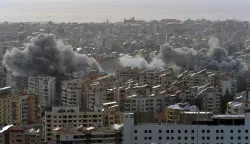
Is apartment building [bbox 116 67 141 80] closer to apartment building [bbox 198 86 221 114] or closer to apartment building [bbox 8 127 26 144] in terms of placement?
apartment building [bbox 198 86 221 114]

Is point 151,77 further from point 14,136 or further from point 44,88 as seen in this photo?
point 14,136

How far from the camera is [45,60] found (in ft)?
93.7

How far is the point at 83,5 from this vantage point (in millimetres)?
109562

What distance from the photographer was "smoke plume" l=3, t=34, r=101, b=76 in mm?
27734

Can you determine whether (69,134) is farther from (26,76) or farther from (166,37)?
(166,37)

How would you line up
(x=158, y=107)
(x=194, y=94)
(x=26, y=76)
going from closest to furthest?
(x=158, y=107) < (x=194, y=94) < (x=26, y=76)

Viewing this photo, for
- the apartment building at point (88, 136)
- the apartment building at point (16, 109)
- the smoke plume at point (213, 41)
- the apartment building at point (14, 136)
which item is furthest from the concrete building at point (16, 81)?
the smoke plume at point (213, 41)

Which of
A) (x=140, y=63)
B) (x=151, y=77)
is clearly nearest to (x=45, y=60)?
(x=140, y=63)

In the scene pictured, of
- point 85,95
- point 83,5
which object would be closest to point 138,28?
point 85,95

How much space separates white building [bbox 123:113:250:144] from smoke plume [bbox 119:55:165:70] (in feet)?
55.5

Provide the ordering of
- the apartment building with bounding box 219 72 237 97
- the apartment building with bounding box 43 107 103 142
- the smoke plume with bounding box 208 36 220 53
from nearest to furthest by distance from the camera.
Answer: the apartment building with bounding box 43 107 103 142
the apartment building with bounding box 219 72 237 97
the smoke plume with bounding box 208 36 220 53

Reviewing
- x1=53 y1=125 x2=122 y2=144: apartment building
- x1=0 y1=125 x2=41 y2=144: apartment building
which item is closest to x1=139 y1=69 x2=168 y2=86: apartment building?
x1=0 y1=125 x2=41 y2=144: apartment building

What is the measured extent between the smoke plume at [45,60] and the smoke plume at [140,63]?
1.47 meters

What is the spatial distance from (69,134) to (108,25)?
4638 cm
